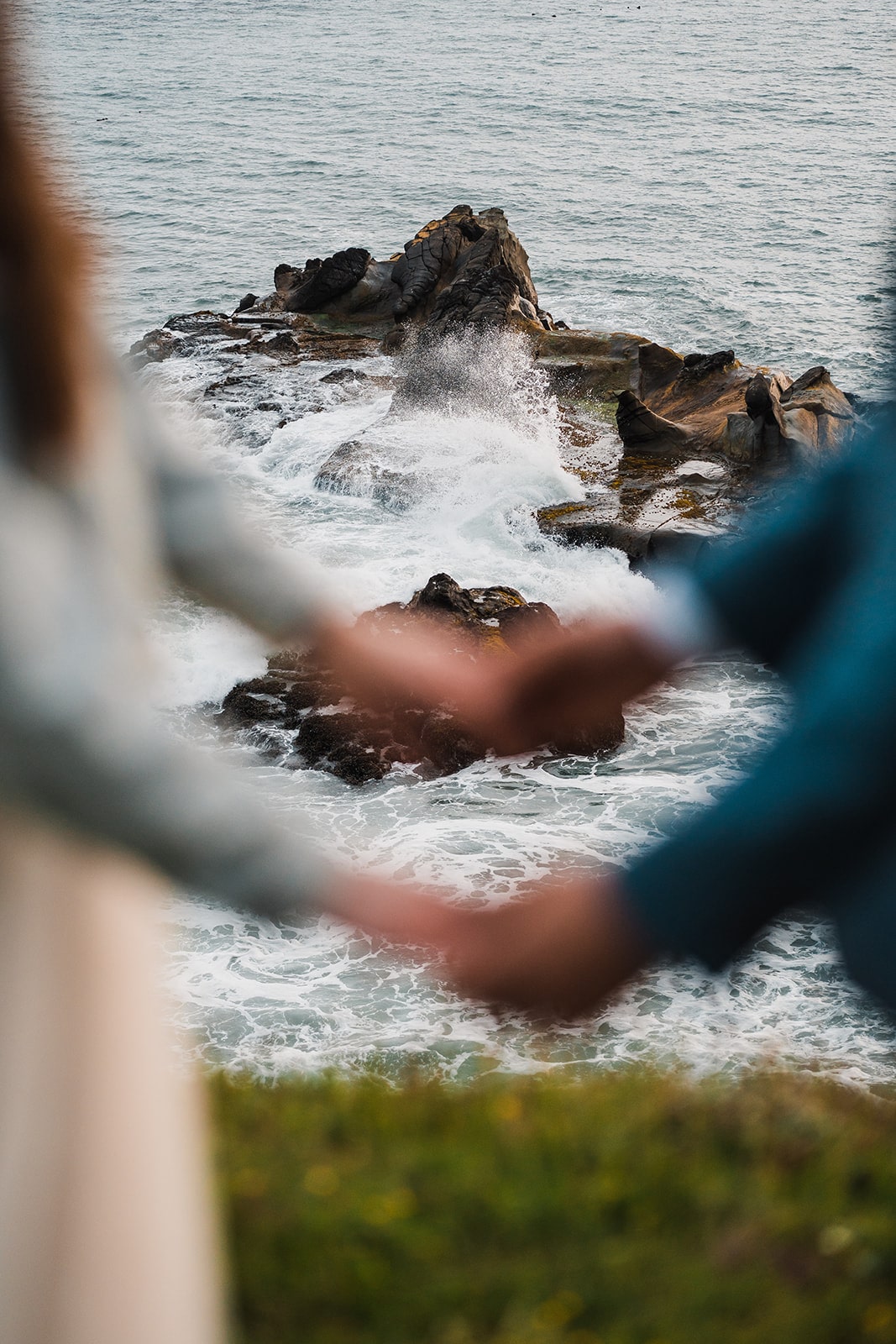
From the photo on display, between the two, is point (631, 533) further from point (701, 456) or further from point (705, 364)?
point (705, 364)

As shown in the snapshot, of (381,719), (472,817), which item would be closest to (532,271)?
(381,719)

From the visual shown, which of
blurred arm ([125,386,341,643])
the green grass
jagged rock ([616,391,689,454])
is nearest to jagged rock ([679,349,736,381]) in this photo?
jagged rock ([616,391,689,454])

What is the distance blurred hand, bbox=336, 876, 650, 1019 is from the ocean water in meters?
0.11

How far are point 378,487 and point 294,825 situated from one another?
76.1 feet

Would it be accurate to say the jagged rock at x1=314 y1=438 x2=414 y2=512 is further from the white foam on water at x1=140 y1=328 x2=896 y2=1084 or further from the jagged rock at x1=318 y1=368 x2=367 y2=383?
the jagged rock at x1=318 y1=368 x2=367 y2=383

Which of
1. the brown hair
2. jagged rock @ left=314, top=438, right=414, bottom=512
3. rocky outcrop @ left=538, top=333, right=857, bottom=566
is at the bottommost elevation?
jagged rock @ left=314, top=438, right=414, bottom=512

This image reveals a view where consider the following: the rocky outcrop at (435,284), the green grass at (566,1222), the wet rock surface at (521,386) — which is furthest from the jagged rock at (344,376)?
the green grass at (566,1222)

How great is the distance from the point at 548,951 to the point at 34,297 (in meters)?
1.08

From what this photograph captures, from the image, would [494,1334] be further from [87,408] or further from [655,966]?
[87,408]

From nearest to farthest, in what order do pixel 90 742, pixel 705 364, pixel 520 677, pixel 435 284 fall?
pixel 90 742 < pixel 520 677 < pixel 705 364 < pixel 435 284

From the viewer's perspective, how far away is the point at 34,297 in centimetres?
124

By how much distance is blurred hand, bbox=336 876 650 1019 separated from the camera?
1582mm

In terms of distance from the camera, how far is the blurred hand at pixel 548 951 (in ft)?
5.19

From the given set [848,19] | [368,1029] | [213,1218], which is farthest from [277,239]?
[848,19]
